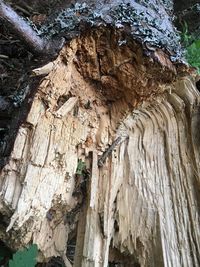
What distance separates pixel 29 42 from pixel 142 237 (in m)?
0.73

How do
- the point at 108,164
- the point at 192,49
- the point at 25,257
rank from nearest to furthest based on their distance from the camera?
the point at 25,257 → the point at 108,164 → the point at 192,49

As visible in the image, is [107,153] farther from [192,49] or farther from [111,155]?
[192,49]

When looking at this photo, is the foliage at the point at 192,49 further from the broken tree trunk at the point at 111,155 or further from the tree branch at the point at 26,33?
the tree branch at the point at 26,33

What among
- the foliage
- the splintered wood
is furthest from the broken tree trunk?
the foliage

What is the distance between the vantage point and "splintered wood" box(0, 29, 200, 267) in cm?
115

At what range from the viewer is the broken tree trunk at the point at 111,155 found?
3.81ft

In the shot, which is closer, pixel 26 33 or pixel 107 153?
pixel 26 33

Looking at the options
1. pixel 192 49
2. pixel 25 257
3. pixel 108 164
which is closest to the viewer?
pixel 25 257

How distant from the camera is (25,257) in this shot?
111cm

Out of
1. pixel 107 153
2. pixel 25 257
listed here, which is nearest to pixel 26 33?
pixel 107 153

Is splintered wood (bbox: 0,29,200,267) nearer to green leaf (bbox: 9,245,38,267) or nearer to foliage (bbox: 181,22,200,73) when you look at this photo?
green leaf (bbox: 9,245,38,267)

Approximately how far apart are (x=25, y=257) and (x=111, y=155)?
0.45 metres

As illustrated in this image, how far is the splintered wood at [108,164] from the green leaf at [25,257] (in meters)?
0.03

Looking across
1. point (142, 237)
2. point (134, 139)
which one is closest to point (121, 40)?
point (134, 139)
